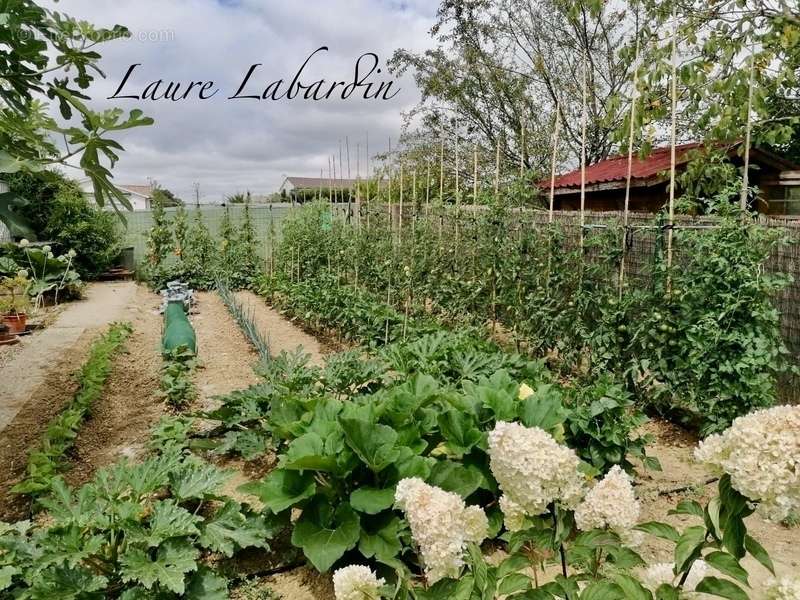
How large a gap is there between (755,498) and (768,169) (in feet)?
24.0

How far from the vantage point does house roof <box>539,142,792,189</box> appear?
6.51 m

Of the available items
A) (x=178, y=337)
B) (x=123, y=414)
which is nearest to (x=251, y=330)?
(x=178, y=337)

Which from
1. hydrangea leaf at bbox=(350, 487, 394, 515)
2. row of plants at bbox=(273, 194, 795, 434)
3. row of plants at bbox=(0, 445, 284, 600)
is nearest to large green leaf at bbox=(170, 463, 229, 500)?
row of plants at bbox=(0, 445, 284, 600)

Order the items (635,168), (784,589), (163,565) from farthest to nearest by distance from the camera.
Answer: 1. (635,168)
2. (163,565)
3. (784,589)

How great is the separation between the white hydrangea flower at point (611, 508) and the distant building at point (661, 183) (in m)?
4.83

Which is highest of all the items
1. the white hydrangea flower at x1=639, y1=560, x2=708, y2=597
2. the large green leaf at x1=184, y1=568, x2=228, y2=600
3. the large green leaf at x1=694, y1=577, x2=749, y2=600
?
the large green leaf at x1=694, y1=577, x2=749, y2=600

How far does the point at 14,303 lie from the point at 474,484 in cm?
722

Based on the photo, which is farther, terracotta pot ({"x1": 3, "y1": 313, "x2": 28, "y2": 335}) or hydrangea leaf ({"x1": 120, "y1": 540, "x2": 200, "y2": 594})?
terracotta pot ({"x1": 3, "y1": 313, "x2": 28, "y2": 335})

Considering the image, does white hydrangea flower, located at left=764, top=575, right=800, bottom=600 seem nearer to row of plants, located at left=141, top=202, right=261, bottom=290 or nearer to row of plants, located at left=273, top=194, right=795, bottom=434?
row of plants, located at left=273, top=194, right=795, bottom=434

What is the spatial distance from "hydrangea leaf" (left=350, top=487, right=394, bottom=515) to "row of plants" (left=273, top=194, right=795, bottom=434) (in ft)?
8.09

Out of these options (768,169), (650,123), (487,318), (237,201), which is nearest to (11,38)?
(487,318)

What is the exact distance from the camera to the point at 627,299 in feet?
13.5

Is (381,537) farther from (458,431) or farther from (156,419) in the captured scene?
(156,419)

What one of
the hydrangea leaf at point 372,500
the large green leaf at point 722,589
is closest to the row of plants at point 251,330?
the hydrangea leaf at point 372,500
